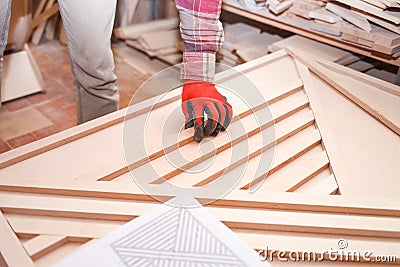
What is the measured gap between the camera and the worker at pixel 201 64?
1.19 metres

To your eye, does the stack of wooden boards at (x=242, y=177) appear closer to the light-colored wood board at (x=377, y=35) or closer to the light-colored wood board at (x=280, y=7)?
the light-colored wood board at (x=377, y=35)

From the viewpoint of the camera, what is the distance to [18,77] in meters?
2.04

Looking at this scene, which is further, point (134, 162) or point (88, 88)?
point (88, 88)

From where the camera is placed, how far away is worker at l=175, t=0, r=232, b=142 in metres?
1.19

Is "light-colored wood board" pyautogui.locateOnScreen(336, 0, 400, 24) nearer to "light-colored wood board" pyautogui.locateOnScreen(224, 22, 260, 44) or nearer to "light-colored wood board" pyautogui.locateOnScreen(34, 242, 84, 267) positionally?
"light-colored wood board" pyautogui.locateOnScreen(224, 22, 260, 44)

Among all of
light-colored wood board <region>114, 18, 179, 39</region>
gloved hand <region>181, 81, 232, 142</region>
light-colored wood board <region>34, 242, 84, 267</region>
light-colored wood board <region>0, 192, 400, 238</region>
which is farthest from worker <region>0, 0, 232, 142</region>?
light-colored wood board <region>114, 18, 179, 39</region>

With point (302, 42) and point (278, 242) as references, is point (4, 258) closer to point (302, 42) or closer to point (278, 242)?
point (278, 242)

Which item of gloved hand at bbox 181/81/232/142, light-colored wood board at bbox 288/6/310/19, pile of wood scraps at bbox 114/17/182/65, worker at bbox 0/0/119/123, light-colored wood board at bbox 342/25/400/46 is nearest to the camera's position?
gloved hand at bbox 181/81/232/142

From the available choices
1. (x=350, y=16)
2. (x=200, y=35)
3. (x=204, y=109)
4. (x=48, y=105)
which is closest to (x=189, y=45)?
(x=200, y=35)

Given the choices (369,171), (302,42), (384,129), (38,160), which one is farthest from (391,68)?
(38,160)

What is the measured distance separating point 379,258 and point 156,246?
448 millimetres

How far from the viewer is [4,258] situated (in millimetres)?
834

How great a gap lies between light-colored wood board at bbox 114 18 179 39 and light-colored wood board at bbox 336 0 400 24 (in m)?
1.27

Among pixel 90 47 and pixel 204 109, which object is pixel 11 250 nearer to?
pixel 204 109
